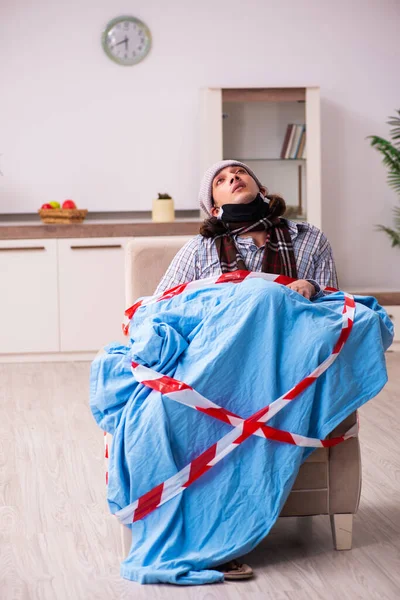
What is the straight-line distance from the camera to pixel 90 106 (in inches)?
225

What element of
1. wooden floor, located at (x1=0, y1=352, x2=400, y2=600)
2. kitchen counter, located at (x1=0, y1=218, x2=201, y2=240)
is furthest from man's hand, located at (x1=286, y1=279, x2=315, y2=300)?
kitchen counter, located at (x1=0, y1=218, x2=201, y2=240)

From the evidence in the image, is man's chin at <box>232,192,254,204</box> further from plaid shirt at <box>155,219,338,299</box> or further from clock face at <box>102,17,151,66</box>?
clock face at <box>102,17,151,66</box>

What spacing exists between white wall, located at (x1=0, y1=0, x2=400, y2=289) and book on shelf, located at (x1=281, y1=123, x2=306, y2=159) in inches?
19.1

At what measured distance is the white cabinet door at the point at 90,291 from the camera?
209 inches

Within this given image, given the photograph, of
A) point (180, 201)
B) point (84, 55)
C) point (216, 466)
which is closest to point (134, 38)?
point (84, 55)

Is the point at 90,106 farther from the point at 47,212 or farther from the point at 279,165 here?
the point at 279,165

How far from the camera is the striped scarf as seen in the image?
2623 millimetres

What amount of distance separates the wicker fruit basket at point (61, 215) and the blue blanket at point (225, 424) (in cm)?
322

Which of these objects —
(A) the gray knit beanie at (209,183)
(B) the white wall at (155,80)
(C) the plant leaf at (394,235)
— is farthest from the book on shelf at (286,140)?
(A) the gray knit beanie at (209,183)

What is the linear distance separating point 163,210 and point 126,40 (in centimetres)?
119

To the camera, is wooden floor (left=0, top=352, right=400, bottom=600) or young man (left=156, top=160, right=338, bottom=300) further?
young man (left=156, top=160, right=338, bottom=300)

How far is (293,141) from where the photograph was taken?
18.2 feet

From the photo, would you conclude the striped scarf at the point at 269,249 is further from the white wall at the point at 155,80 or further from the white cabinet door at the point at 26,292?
the white wall at the point at 155,80

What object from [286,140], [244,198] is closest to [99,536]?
[244,198]
